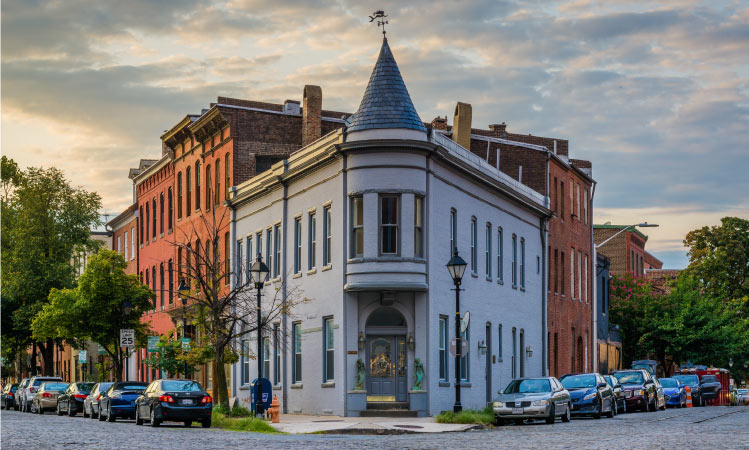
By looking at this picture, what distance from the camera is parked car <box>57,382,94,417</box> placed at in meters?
42.7

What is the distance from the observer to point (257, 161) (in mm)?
48750

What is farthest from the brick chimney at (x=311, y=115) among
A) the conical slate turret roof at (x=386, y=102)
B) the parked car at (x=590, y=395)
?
the parked car at (x=590, y=395)

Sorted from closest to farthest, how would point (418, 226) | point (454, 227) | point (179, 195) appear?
point (418, 226)
point (454, 227)
point (179, 195)

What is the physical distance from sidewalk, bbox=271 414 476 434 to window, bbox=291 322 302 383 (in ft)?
18.9

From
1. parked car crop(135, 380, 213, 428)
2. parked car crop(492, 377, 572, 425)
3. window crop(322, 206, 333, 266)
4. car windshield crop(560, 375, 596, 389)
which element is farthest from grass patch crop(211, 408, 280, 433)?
car windshield crop(560, 375, 596, 389)

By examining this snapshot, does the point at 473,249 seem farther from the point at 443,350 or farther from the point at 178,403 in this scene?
the point at 178,403

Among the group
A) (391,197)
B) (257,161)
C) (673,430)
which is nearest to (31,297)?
(257,161)

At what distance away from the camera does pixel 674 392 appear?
173 feet

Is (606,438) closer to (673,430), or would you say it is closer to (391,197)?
(673,430)

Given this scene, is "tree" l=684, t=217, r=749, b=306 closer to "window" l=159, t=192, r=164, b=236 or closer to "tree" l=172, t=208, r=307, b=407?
"window" l=159, t=192, r=164, b=236

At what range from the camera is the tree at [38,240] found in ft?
227

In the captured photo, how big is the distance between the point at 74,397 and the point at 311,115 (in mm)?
16215

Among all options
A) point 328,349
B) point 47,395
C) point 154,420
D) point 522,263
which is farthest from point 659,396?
point 47,395

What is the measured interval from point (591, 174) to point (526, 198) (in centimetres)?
A: 1846
